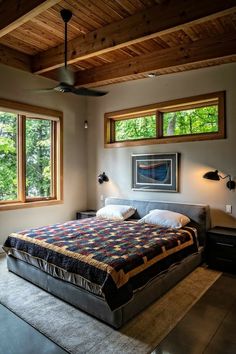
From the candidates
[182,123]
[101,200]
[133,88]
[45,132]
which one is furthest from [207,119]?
[45,132]

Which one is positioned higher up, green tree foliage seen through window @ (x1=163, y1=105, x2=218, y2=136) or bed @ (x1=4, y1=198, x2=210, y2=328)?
green tree foliage seen through window @ (x1=163, y1=105, x2=218, y2=136)

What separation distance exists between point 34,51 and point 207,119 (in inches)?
124

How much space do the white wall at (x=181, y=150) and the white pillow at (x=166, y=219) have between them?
0.49 meters

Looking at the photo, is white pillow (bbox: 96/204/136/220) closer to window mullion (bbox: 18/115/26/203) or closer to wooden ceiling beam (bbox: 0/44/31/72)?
window mullion (bbox: 18/115/26/203)

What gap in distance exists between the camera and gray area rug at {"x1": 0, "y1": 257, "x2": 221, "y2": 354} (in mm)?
2133

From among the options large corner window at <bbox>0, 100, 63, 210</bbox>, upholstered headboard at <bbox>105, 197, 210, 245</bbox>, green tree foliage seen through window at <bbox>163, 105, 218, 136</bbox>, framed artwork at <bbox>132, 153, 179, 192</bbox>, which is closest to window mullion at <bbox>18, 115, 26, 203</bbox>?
large corner window at <bbox>0, 100, 63, 210</bbox>

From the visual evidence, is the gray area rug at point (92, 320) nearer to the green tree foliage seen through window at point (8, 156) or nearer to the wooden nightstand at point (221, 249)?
the wooden nightstand at point (221, 249)

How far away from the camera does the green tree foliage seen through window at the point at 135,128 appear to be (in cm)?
496

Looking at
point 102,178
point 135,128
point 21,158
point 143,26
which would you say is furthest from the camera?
point 102,178

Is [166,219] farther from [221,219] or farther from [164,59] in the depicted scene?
[164,59]

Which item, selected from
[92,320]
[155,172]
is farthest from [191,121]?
[92,320]

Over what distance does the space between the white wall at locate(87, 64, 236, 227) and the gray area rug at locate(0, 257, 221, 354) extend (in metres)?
1.51

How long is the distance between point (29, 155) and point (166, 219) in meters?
2.82

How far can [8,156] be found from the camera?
181 inches
